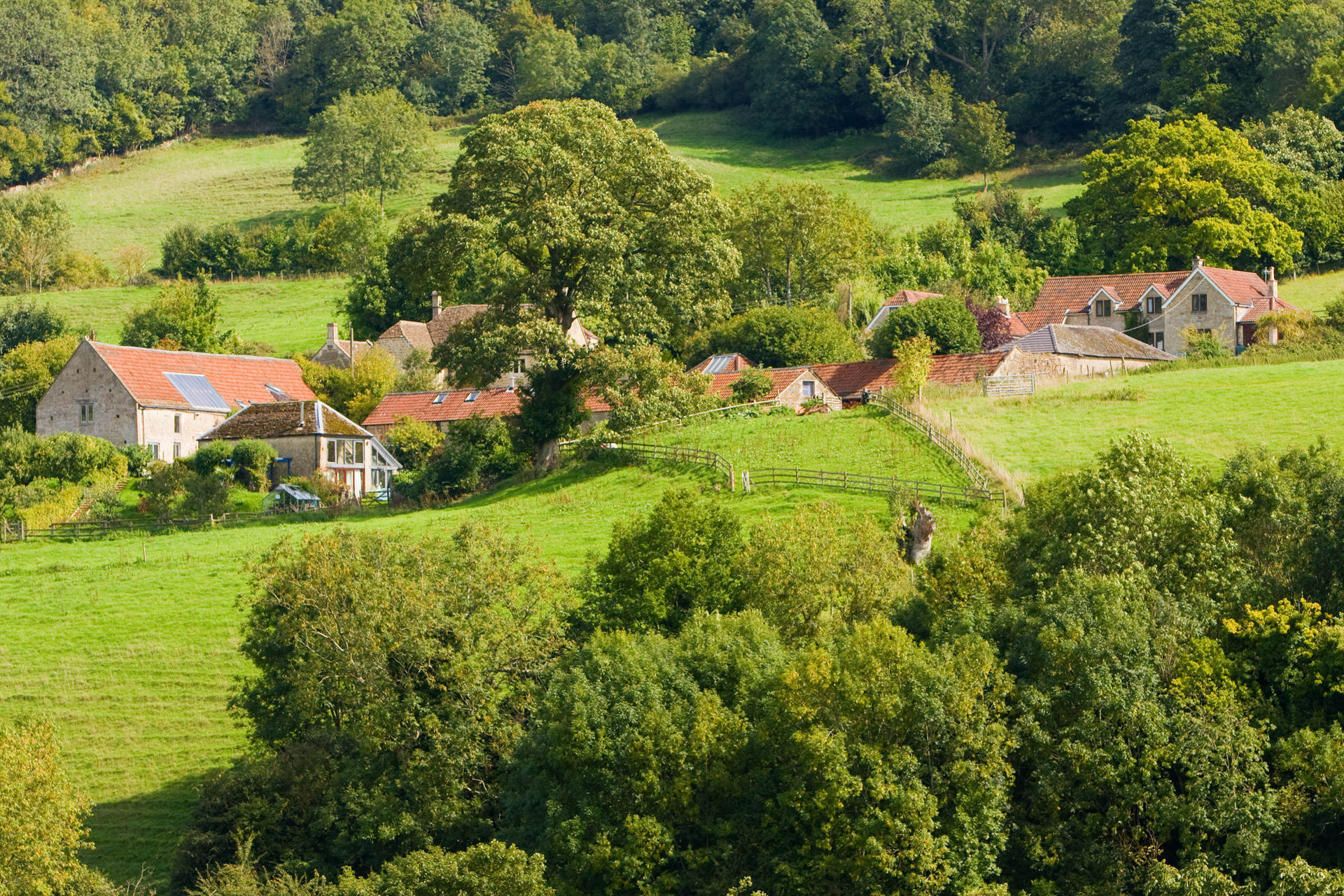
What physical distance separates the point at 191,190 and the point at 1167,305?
291 feet

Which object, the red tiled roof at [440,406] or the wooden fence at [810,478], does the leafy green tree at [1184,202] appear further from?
the wooden fence at [810,478]

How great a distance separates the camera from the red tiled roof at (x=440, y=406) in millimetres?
73188

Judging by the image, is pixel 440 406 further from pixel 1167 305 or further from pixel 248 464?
pixel 1167 305

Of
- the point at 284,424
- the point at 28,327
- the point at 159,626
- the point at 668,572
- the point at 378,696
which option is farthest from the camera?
the point at 28,327

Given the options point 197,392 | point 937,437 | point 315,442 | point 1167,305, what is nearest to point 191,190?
point 197,392

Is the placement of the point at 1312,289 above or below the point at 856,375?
above

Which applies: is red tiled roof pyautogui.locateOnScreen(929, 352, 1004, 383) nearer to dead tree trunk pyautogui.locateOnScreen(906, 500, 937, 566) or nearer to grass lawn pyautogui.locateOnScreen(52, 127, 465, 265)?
dead tree trunk pyautogui.locateOnScreen(906, 500, 937, 566)

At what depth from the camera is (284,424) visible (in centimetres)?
6831

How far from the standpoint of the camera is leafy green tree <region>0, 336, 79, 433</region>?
75188mm

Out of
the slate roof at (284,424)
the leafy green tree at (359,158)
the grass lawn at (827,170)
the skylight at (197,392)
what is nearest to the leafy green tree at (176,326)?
the skylight at (197,392)

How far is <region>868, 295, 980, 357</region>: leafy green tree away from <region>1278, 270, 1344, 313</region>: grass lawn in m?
21.1

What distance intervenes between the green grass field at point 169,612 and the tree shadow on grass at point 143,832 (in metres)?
0.03

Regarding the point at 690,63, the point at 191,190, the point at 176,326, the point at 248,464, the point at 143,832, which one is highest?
the point at 690,63

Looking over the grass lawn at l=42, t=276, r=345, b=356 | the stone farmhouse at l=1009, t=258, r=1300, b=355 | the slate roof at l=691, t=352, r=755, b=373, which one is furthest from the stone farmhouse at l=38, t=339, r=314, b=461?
the stone farmhouse at l=1009, t=258, r=1300, b=355
